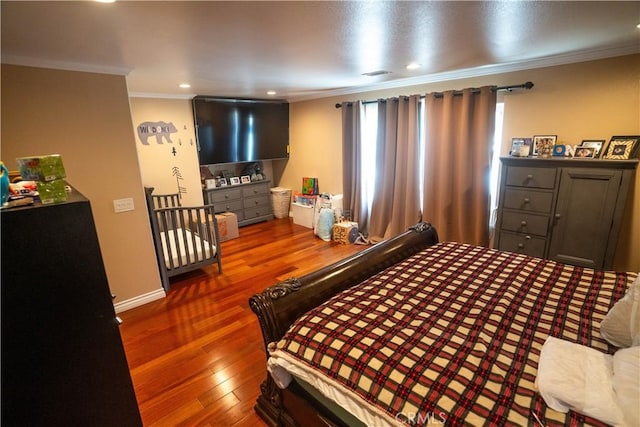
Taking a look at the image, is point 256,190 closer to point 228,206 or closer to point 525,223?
point 228,206

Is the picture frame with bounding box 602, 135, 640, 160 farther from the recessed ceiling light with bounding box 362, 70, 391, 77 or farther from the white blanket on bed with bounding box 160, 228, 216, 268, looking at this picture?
the white blanket on bed with bounding box 160, 228, 216, 268

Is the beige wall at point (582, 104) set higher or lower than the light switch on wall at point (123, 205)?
higher

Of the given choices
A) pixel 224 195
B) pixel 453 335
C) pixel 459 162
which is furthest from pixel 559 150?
pixel 224 195

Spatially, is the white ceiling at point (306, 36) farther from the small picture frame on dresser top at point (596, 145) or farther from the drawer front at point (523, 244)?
the drawer front at point (523, 244)

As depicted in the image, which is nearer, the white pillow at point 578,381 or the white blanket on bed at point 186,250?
the white pillow at point 578,381

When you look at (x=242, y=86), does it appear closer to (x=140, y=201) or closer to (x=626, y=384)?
(x=140, y=201)

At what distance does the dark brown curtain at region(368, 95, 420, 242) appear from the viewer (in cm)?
396

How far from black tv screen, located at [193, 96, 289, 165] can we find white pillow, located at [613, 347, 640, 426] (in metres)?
5.13

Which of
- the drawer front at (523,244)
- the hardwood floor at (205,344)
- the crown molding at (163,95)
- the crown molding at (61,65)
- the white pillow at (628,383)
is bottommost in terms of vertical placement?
the hardwood floor at (205,344)

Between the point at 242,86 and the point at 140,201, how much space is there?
201 cm

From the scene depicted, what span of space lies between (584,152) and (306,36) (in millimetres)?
2704

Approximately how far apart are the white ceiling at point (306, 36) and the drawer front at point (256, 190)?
2.62 metres

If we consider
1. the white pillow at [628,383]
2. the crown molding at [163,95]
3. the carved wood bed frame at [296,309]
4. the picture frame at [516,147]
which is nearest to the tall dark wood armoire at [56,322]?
the carved wood bed frame at [296,309]

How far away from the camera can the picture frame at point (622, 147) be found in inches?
96.7
